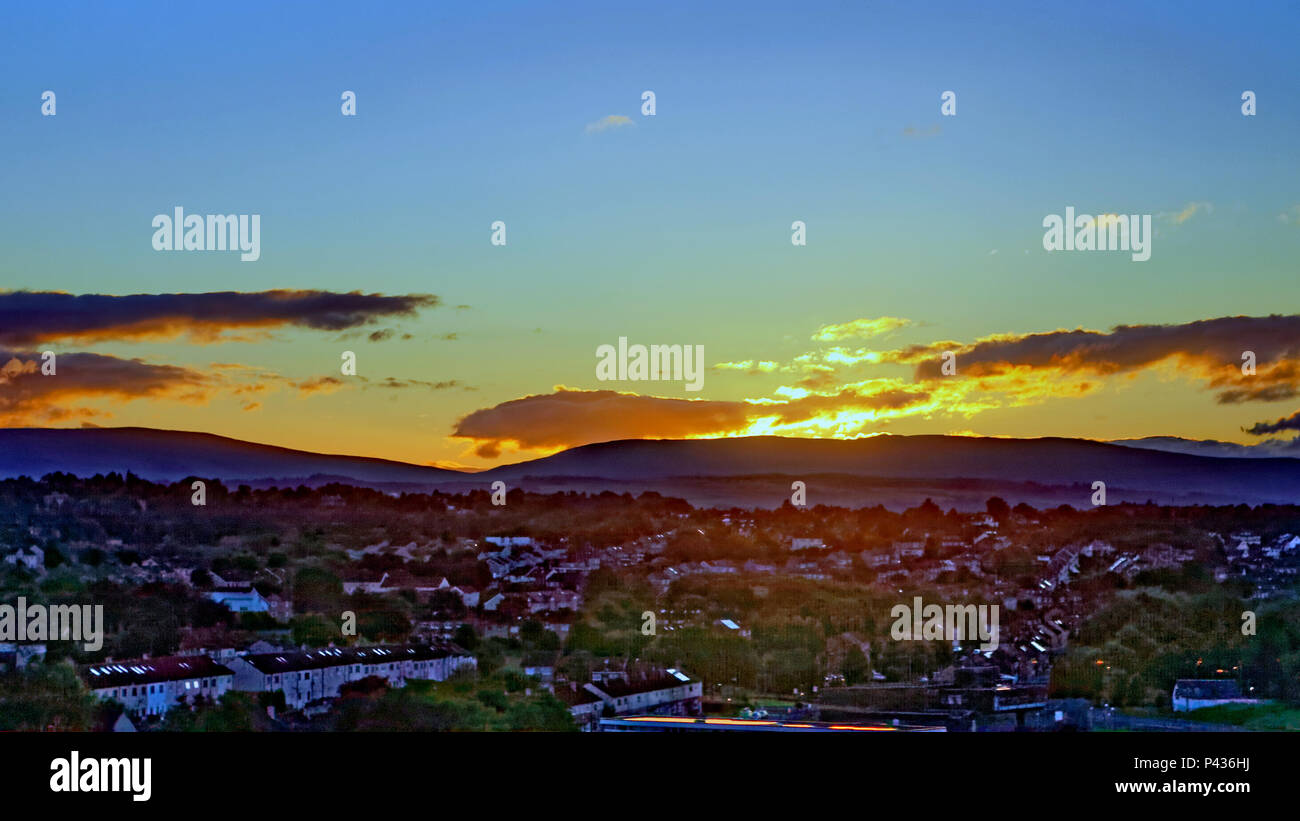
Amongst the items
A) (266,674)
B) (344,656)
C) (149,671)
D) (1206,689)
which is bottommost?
(1206,689)

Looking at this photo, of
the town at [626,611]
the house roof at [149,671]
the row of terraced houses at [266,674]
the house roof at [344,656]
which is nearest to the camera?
the town at [626,611]

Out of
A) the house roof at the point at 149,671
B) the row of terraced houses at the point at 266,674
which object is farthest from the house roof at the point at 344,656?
the house roof at the point at 149,671

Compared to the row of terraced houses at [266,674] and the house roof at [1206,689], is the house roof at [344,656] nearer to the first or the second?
the row of terraced houses at [266,674]

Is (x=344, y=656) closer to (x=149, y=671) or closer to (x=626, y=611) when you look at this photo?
(x=149, y=671)

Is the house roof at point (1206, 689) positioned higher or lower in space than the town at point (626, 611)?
lower

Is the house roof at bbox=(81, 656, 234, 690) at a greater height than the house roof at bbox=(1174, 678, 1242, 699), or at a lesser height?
greater

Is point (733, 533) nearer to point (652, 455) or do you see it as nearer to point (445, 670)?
point (652, 455)

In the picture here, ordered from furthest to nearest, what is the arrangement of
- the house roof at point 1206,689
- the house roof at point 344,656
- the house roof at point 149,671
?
the house roof at point 1206,689
the house roof at point 344,656
the house roof at point 149,671

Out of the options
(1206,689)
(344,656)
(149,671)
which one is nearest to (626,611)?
(344,656)

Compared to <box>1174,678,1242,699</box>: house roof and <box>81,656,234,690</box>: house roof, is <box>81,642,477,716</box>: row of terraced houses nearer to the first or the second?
<box>81,656,234,690</box>: house roof

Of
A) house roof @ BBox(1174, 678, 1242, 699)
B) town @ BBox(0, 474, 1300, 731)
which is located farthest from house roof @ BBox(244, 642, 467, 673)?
house roof @ BBox(1174, 678, 1242, 699)

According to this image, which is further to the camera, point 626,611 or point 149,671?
point 626,611

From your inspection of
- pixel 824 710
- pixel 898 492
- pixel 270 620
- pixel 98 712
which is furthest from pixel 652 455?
pixel 98 712
